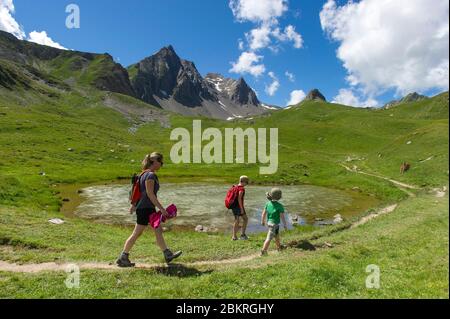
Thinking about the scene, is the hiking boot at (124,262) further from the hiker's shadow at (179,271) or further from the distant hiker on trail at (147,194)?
the hiker's shadow at (179,271)

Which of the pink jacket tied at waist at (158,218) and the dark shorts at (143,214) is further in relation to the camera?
the dark shorts at (143,214)

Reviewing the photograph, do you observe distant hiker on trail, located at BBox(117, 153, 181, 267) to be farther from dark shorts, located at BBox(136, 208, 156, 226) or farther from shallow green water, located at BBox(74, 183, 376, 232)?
shallow green water, located at BBox(74, 183, 376, 232)

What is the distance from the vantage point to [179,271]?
14.6m

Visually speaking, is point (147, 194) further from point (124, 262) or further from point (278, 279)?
point (278, 279)

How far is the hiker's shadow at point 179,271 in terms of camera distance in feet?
46.5

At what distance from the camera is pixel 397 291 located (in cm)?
1123

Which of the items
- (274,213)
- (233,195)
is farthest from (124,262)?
(233,195)

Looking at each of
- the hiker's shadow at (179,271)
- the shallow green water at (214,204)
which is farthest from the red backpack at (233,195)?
the shallow green water at (214,204)

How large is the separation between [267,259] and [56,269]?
29.7 ft

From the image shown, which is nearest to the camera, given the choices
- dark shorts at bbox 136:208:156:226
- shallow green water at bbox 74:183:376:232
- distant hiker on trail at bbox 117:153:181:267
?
distant hiker on trail at bbox 117:153:181:267

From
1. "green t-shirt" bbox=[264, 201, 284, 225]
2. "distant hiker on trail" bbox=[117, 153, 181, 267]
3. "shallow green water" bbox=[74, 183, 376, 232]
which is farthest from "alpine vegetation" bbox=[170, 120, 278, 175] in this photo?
"distant hiker on trail" bbox=[117, 153, 181, 267]

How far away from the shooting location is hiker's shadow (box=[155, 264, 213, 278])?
14.2 m
